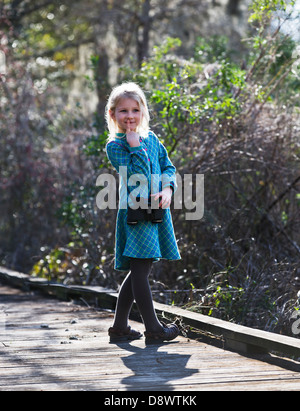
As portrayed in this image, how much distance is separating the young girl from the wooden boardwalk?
0.17m

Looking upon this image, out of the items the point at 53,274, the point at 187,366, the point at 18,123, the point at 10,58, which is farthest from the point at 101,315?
the point at 10,58

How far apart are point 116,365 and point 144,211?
0.98 m

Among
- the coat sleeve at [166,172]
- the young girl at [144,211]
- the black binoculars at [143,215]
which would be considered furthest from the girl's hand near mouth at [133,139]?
the black binoculars at [143,215]

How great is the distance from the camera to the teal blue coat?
14.5 ft

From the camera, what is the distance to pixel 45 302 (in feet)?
22.4

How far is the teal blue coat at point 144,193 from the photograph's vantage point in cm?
442

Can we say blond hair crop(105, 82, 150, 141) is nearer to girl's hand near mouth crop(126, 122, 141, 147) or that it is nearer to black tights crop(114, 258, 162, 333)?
girl's hand near mouth crop(126, 122, 141, 147)

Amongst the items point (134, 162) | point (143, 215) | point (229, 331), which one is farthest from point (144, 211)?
point (229, 331)

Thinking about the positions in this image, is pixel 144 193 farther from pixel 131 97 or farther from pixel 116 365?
pixel 116 365

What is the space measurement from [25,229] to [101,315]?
176 inches

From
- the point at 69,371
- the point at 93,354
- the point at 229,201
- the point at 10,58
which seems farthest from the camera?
the point at 10,58

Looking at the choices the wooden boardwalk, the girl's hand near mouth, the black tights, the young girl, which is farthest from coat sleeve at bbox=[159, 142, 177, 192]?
the wooden boardwalk

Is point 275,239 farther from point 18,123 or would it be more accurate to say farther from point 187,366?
point 18,123

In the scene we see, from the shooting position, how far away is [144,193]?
4422mm
